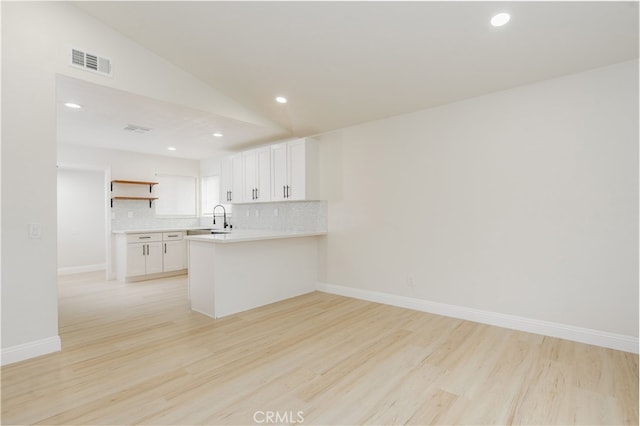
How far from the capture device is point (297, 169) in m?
4.89

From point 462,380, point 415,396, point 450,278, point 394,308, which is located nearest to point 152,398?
point 415,396

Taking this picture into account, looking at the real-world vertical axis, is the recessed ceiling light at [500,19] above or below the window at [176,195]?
above

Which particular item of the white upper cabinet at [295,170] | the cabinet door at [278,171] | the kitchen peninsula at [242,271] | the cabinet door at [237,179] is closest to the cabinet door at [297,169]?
the white upper cabinet at [295,170]

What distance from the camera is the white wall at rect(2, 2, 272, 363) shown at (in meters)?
2.55

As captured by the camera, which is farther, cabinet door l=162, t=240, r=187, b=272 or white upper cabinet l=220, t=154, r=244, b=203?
cabinet door l=162, t=240, r=187, b=272

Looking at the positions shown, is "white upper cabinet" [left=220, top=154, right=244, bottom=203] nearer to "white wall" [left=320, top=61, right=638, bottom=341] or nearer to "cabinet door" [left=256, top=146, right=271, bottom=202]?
"cabinet door" [left=256, top=146, right=271, bottom=202]

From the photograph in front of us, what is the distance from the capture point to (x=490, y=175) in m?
3.44

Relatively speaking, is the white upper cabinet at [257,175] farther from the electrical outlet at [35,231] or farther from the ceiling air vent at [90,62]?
the electrical outlet at [35,231]

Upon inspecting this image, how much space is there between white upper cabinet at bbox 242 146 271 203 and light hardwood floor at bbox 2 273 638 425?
91.7 inches

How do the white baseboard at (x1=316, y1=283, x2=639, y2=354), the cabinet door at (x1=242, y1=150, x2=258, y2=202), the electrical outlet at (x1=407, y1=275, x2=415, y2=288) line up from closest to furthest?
1. the white baseboard at (x1=316, y1=283, x2=639, y2=354)
2. the electrical outlet at (x1=407, y1=275, x2=415, y2=288)
3. the cabinet door at (x1=242, y1=150, x2=258, y2=202)

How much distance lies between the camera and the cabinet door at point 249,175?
5.53 m

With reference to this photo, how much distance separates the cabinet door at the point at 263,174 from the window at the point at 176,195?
107 inches

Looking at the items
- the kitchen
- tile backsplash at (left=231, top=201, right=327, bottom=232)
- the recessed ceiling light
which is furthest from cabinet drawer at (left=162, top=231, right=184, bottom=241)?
the recessed ceiling light

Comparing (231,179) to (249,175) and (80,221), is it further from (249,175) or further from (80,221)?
(80,221)
